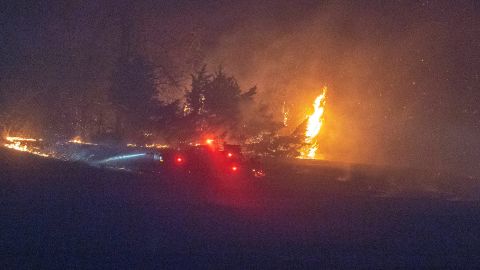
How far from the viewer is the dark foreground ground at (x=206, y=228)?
827 cm

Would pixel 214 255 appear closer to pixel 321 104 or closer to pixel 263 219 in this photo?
pixel 263 219

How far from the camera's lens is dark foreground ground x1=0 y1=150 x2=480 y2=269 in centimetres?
827

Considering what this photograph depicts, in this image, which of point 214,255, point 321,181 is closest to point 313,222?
point 214,255

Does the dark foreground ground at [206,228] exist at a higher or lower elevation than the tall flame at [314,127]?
lower

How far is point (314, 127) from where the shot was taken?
38188mm

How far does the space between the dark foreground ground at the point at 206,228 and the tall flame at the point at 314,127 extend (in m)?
20.4

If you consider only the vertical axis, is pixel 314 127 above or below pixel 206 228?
above

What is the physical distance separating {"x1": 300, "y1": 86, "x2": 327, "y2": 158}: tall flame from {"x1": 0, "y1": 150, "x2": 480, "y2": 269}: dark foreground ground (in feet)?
66.8

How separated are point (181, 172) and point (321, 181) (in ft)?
22.7

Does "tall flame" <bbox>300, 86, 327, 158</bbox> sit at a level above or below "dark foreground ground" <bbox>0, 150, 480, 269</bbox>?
above

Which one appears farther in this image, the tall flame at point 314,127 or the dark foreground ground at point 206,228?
the tall flame at point 314,127

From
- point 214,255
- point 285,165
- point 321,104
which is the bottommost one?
point 214,255

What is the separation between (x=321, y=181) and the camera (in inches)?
1001

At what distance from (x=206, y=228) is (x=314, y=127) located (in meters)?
28.5
